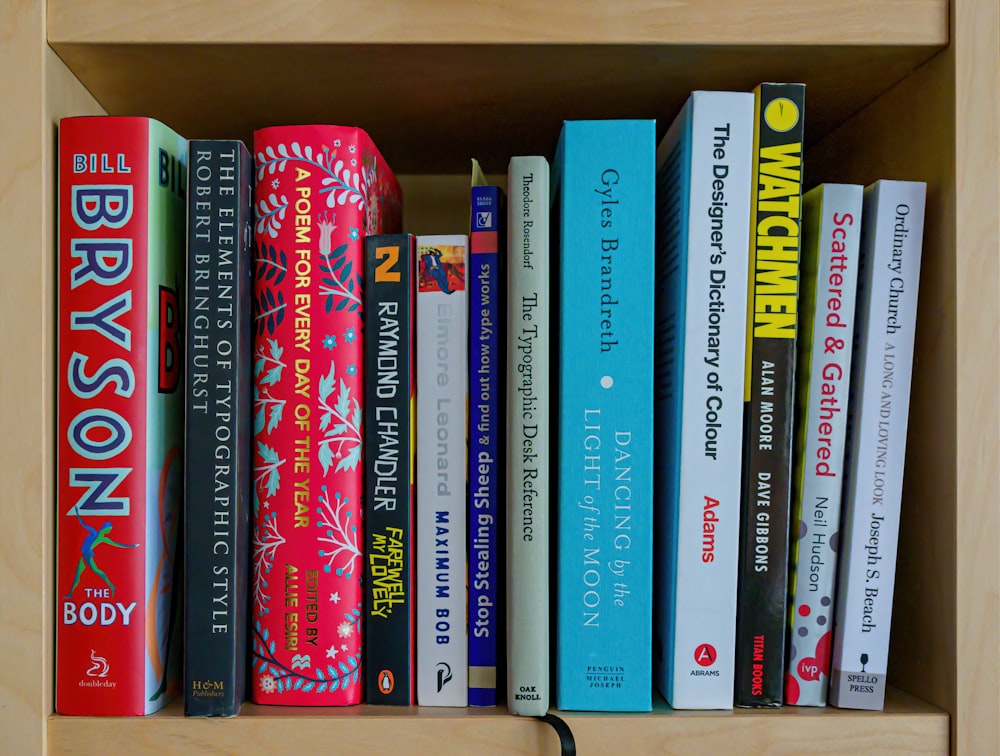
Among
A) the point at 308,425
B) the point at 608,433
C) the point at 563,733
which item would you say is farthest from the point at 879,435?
the point at 308,425

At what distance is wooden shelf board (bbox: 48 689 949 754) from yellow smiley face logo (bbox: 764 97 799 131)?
0.39 meters

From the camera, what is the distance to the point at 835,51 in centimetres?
56

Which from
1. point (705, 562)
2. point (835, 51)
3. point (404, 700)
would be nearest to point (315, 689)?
point (404, 700)

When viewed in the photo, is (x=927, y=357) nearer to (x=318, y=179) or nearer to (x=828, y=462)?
(x=828, y=462)

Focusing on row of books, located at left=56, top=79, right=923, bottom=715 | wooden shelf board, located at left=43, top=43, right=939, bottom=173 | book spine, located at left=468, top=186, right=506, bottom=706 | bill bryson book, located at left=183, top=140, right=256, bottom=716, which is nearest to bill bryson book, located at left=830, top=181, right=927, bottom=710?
row of books, located at left=56, top=79, right=923, bottom=715

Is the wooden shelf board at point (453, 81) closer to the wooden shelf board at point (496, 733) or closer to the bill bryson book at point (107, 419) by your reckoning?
the bill bryson book at point (107, 419)

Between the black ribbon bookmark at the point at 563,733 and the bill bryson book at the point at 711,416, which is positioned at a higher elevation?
the bill bryson book at the point at 711,416

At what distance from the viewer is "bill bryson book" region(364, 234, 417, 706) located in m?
0.57

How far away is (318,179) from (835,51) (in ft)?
1.20

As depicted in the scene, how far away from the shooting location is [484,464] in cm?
57

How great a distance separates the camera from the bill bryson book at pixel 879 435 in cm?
57

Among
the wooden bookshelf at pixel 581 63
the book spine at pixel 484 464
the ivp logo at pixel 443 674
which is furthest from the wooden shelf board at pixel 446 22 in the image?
the ivp logo at pixel 443 674

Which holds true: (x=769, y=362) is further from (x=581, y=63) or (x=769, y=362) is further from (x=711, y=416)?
(x=581, y=63)
